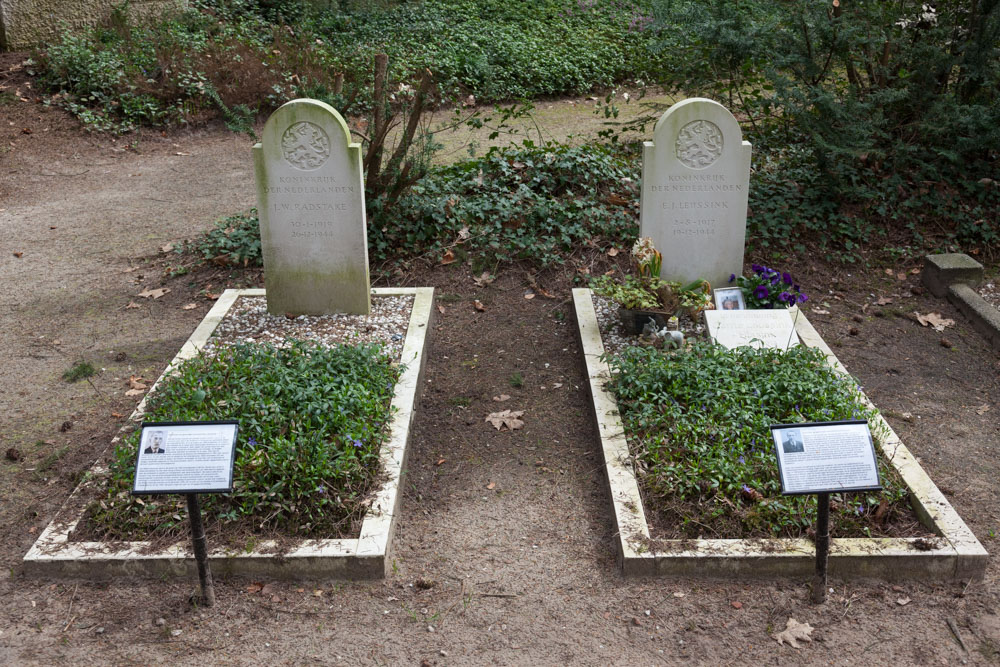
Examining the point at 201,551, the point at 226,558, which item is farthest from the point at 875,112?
the point at 201,551

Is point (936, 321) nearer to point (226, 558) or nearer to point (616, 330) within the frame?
point (616, 330)

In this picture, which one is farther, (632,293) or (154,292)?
(154,292)

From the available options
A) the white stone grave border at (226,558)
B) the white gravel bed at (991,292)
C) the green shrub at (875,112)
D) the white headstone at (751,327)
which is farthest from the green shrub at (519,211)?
the white stone grave border at (226,558)

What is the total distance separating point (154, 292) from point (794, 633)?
556cm

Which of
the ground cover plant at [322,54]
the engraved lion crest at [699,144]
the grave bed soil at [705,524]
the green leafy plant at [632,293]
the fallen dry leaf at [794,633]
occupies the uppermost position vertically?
the ground cover plant at [322,54]

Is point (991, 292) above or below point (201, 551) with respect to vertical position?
above

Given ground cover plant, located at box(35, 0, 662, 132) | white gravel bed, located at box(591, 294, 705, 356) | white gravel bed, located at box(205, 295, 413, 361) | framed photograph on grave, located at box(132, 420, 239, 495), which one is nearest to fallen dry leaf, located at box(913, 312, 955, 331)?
white gravel bed, located at box(591, 294, 705, 356)

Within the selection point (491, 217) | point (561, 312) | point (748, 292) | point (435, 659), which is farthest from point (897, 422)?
point (491, 217)

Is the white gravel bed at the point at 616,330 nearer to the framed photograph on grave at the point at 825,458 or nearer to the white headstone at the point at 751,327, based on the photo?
the white headstone at the point at 751,327

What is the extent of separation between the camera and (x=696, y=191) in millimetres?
6117

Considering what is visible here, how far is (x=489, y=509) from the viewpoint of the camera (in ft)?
14.7

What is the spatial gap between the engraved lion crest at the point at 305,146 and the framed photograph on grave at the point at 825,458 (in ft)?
12.1

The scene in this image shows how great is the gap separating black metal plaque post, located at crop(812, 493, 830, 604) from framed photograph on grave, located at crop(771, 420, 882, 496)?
0.13m

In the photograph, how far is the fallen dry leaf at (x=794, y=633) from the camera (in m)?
3.53
